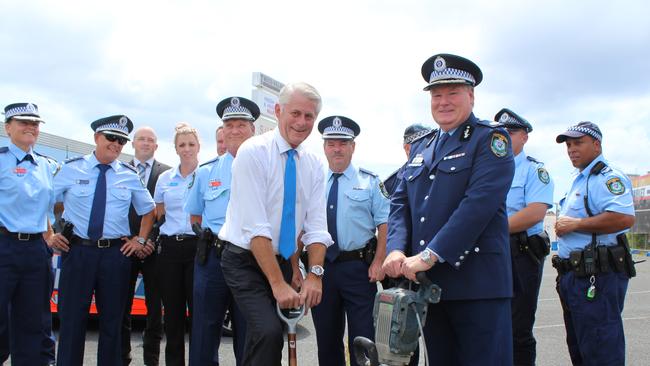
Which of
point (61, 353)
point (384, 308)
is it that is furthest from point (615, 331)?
point (61, 353)

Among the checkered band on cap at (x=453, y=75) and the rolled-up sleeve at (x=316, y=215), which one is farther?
the rolled-up sleeve at (x=316, y=215)

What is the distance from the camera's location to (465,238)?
277cm

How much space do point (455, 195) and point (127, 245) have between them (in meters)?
3.10

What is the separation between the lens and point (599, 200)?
4.23 m

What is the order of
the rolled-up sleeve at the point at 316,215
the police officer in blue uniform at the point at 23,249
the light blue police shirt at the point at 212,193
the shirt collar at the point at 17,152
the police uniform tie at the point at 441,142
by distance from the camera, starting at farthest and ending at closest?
the shirt collar at the point at 17,152 < the police officer in blue uniform at the point at 23,249 < the light blue police shirt at the point at 212,193 < the rolled-up sleeve at the point at 316,215 < the police uniform tie at the point at 441,142

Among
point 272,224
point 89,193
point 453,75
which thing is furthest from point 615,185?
point 89,193

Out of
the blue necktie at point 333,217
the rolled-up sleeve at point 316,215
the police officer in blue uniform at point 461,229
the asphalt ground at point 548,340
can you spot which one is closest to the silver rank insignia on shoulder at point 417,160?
the police officer in blue uniform at point 461,229

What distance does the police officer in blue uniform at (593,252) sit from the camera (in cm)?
397

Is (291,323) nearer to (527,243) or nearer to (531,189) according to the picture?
(527,243)

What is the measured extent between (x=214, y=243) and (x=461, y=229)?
7.02ft

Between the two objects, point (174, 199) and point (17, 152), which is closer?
point (17, 152)

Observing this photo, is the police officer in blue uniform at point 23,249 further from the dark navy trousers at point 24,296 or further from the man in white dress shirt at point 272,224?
the man in white dress shirt at point 272,224

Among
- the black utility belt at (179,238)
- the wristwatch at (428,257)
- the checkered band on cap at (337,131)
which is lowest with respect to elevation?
the wristwatch at (428,257)

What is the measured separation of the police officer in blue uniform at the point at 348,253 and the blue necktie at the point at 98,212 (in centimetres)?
197
